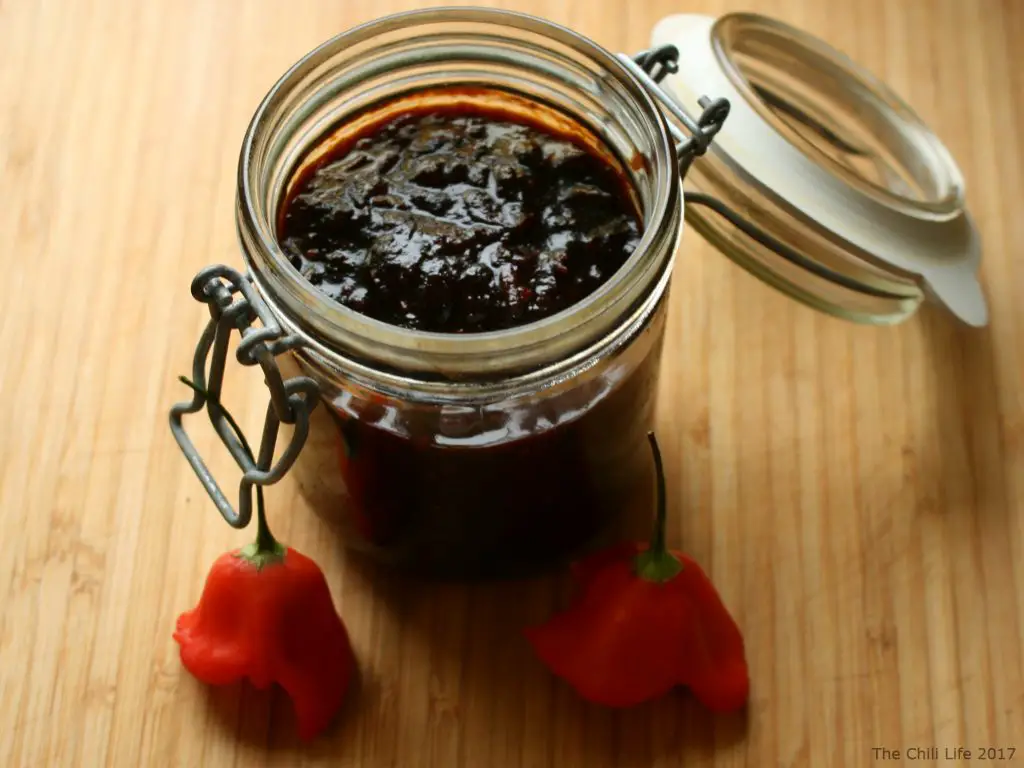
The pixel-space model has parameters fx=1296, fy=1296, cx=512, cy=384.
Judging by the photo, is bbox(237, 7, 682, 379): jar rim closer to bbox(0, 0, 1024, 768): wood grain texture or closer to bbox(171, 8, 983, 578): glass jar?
bbox(171, 8, 983, 578): glass jar

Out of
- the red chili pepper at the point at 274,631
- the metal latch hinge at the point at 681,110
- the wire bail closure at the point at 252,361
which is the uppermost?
the metal latch hinge at the point at 681,110

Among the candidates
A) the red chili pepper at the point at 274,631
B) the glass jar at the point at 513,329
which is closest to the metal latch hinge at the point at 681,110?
the glass jar at the point at 513,329

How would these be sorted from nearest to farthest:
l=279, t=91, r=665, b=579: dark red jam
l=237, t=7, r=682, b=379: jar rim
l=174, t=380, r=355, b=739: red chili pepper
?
l=237, t=7, r=682, b=379: jar rim
l=279, t=91, r=665, b=579: dark red jam
l=174, t=380, r=355, b=739: red chili pepper

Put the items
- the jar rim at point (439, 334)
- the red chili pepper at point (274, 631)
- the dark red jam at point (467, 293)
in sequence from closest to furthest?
the jar rim at point (439, 334), the dark red jam at point (467, 293), the red chili pepper at point (274, 631)

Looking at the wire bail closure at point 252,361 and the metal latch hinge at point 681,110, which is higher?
the metal latch hinge at point 681,110

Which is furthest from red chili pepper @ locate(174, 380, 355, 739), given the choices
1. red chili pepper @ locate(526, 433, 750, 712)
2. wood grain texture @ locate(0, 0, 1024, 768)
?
red chili pepper @ locate(526, 433, 750, 712)

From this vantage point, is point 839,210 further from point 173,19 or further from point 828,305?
point 173,19

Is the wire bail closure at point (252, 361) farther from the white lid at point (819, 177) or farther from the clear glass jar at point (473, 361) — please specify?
the white lid at point (819, 177)

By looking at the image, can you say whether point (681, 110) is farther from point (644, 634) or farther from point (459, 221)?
point (644, 634)
